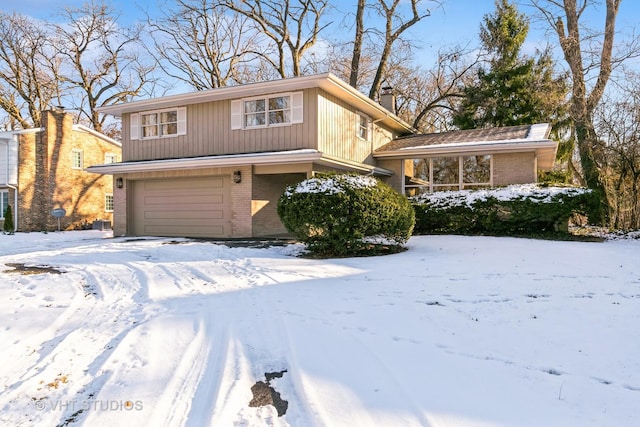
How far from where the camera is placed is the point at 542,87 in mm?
19438

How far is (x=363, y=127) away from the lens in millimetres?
15352

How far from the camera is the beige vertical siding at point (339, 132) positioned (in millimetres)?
12633

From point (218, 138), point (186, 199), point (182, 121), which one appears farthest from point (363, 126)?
point (186, 199)

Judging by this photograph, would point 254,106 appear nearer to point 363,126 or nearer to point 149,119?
point 363,126

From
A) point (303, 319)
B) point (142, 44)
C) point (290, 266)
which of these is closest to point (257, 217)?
point (290, 266)

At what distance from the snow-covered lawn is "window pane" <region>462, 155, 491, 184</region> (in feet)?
30.1

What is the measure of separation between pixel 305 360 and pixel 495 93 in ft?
66.8

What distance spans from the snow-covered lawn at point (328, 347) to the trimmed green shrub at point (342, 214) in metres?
1.92

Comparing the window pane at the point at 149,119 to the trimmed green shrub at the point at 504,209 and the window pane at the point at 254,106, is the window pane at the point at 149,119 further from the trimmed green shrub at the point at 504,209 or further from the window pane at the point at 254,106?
the trimmed green shrub at the point at 504,209

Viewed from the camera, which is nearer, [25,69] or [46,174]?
[46,174]

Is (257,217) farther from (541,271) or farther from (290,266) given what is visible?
(541,271)

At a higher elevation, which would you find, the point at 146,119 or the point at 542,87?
the point at 542,87

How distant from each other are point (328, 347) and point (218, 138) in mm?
11391

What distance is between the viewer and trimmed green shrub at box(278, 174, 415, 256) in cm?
838
